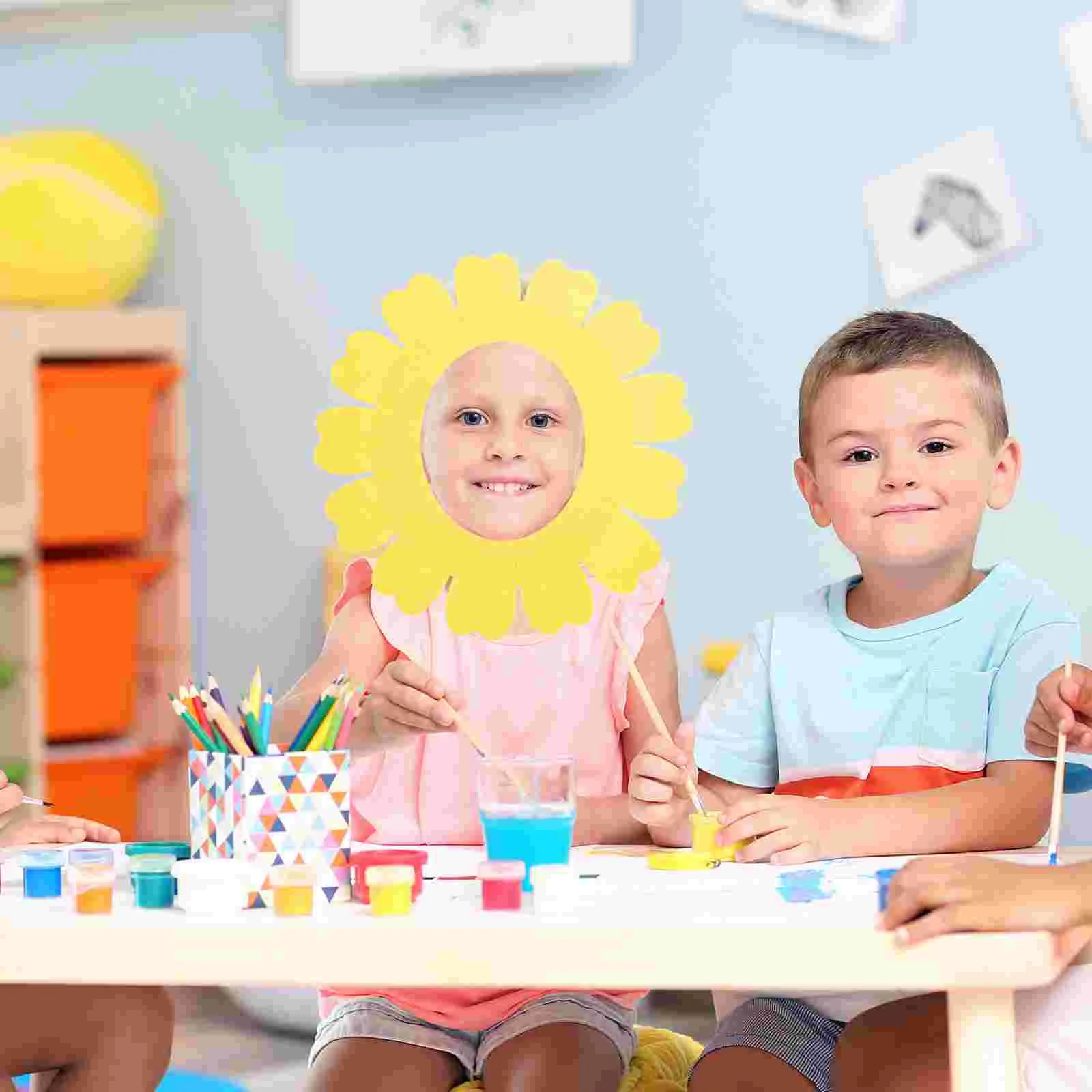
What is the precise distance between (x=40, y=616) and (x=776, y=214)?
1.32 metres

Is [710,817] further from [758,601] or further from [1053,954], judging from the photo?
[758,601]

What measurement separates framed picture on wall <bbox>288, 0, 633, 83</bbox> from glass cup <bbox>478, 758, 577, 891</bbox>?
5.69 ft

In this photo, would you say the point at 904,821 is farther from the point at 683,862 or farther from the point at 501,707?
the point at 501,707

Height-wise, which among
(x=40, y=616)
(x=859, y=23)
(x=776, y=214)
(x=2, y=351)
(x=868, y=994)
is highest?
(x=859, y=23)

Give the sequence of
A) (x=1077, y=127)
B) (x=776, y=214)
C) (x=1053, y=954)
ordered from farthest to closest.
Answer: (x=776, y=214) < (x=1077, y=127) < (x=1053, y=954)

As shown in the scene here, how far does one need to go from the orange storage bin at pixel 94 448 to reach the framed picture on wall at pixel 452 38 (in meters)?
0.57

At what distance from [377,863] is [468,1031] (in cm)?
31

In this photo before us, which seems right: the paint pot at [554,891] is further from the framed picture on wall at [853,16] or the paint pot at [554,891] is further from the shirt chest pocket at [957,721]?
the framed picture on wall at [853,16]

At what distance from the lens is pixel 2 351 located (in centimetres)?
261

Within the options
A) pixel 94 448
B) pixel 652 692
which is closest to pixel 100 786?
pixel 94 448

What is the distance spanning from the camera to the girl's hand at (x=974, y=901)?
812mm

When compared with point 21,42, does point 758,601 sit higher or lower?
lower

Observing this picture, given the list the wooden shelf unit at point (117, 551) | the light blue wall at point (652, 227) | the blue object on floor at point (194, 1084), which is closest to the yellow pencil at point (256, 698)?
the blue object on floor at point (194, 1084)

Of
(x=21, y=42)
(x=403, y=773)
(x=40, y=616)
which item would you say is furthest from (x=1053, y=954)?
(x=21, y=42)
